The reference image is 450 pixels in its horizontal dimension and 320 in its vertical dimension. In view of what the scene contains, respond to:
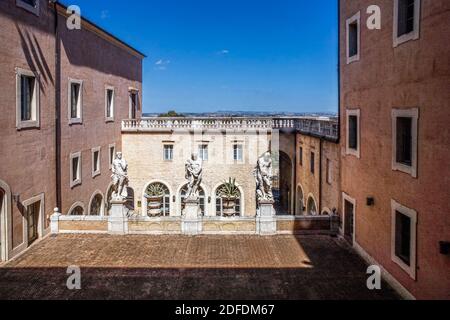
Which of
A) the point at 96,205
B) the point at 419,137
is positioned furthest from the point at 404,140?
the point at 96,205

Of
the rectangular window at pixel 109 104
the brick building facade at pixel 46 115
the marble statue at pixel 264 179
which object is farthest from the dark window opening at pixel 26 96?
the rectangular window at pixel 109 104

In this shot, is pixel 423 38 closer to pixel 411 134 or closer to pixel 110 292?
pixel 411 134

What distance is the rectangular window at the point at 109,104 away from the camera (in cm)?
2723

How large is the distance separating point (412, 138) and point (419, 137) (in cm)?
40

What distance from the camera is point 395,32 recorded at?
12094mm

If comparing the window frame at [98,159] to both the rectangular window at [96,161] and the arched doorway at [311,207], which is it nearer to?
the rectangular window at [96,161]

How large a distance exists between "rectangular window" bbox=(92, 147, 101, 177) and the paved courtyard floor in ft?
26.9

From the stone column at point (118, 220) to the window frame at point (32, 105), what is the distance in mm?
4647

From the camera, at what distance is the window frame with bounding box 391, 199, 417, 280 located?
10.9 meters

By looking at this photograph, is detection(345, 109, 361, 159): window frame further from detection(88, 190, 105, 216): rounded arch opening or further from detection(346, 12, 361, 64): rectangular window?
detection(88, 190, 105, 216): rounded arch opening

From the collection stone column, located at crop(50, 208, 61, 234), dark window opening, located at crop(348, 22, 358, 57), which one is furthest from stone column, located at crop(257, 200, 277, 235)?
stone column, located at crop(50, 208, 61, 234)
